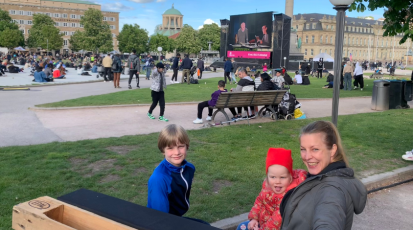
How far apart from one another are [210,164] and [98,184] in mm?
1957

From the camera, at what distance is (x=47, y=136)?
8.54 m

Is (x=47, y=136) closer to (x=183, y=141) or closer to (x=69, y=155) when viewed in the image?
(x=69, y=155)

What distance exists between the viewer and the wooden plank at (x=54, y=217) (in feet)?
6.31

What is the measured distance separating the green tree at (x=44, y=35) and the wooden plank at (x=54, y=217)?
9806 cm

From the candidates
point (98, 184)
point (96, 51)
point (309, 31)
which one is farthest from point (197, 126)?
point (309, 31)

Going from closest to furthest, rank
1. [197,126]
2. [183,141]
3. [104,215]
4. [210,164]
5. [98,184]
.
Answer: [104,215]
[183,141]
[98,184]
[210,164]
[197,126]

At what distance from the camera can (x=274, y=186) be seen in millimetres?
2855

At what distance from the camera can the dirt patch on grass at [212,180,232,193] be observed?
523 centimetres

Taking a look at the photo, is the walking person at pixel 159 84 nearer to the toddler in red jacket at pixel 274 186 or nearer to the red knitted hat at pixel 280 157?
the toddler in red jacket at pixel 274 186

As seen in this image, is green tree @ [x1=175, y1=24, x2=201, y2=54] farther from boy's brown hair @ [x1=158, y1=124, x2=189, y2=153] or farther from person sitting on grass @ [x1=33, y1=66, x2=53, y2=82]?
boy's brown hair @ [x1=158, y1=124, x2=189, y2=153]

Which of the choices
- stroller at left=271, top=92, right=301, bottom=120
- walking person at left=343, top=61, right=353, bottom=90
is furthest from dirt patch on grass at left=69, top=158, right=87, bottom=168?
walking person at left=343, top=61, right=353, bottom=90

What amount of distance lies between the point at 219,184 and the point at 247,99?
5199 mm

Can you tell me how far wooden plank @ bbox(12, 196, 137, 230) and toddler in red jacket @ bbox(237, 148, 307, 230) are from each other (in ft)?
4.35

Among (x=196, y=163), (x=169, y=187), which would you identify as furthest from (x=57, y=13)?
(x=169, y=187)
